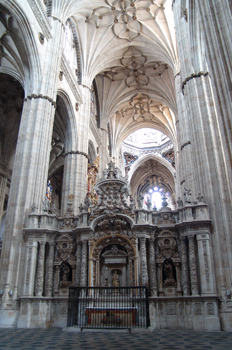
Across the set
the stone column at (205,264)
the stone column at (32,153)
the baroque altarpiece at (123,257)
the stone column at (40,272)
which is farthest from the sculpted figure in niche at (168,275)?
the stone column at (32,153)

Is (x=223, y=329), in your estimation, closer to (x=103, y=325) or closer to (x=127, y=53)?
(x=103, y=325)

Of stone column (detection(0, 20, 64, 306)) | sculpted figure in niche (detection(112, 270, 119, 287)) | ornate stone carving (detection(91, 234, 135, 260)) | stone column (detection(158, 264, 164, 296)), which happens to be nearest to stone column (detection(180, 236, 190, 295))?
stone column (detection(158, 264, 164, 296))

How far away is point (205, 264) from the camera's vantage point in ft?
38.0

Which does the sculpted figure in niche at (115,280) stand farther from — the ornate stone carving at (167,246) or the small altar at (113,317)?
the ornate stone carving at (167,246)

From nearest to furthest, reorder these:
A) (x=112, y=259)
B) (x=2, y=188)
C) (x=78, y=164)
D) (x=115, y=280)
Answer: (x=115, y=280), (x=112, y=259), (x=78, y=164), (x=2, y=188)

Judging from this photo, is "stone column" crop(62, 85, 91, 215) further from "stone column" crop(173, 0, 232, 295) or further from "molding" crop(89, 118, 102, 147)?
"stone column" crop(173, 0, 232, 295)

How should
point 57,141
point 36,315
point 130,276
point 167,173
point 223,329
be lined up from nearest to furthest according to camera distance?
point 223,329, point 36,315, point 130,276, point 57,141, point 167,173

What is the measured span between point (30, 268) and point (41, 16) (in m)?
13.0

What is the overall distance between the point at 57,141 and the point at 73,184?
414 inches

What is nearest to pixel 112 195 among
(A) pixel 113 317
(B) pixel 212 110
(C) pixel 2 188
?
(A) pixel 113 317

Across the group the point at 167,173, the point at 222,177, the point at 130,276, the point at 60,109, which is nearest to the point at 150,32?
the point at 60,109

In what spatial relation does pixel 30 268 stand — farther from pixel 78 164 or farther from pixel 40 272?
pixel 78 164

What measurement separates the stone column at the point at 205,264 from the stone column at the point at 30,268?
6709 mm

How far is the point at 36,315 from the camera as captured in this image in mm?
12195
